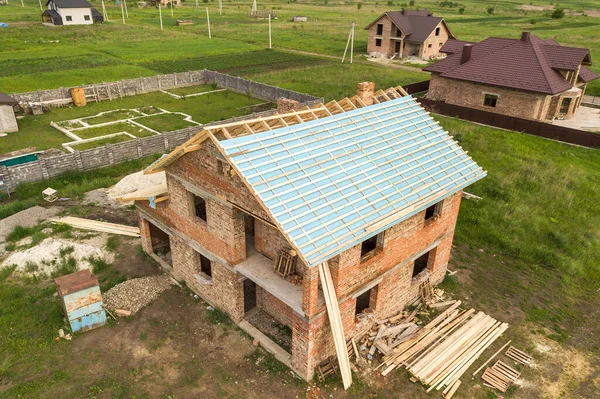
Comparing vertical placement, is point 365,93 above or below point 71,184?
above

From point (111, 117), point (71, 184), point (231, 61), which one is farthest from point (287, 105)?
point (231, 61)

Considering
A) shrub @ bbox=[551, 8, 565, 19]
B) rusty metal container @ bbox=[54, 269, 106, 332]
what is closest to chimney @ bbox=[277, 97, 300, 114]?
rusty metal container @ bbox=[54, 269, 106, 332]

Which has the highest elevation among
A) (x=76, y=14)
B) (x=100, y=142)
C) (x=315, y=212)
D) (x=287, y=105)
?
(x=287, y=105)

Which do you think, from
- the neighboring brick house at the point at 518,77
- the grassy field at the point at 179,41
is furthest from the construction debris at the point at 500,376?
the grassy field at the point at 179,41

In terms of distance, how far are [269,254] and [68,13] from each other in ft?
277

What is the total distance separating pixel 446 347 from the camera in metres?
13.2

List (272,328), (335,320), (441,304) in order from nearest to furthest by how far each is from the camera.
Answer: (335,320)
(272,328)
(441,304)

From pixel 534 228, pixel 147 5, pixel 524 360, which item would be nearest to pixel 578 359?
pixel 524 360

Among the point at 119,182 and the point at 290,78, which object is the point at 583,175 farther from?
the point at 290,78

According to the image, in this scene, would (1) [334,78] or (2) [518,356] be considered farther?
(1) [334,78]

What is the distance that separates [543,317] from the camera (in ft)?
49.2

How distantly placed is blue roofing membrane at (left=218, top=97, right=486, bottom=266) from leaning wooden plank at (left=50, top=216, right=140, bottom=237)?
33.4 ft

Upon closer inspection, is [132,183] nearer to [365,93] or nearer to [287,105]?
[287,105]

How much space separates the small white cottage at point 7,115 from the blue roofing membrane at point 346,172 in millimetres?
26166
